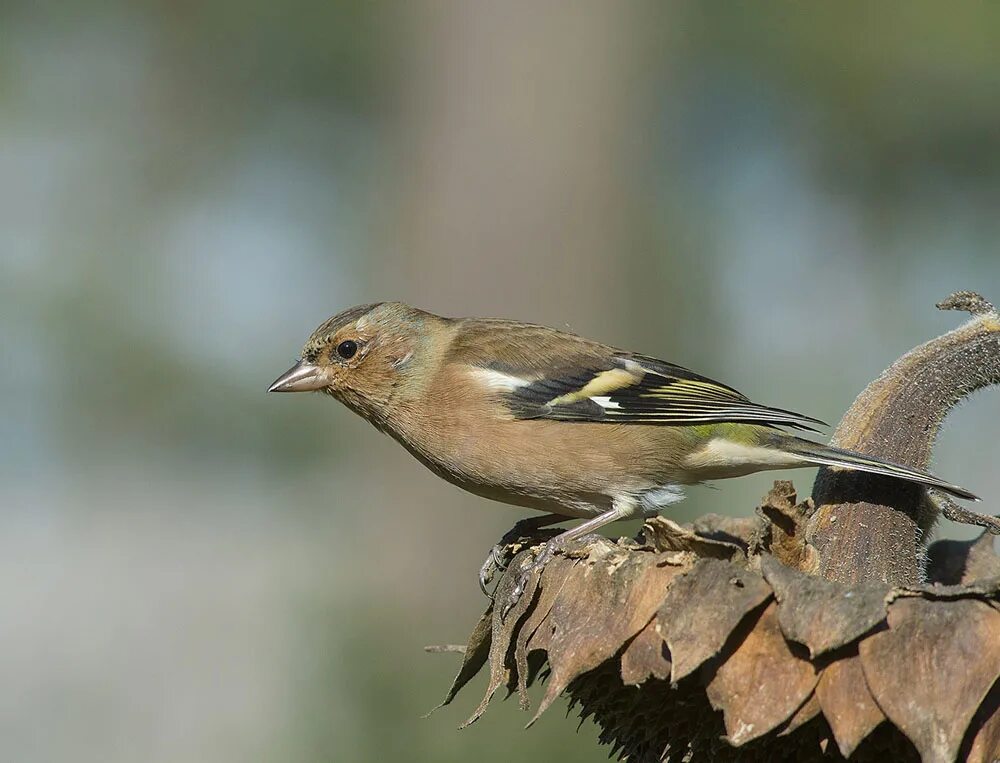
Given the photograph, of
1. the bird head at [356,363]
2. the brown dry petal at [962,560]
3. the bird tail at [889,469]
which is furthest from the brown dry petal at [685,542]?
the bird head at [356,363]

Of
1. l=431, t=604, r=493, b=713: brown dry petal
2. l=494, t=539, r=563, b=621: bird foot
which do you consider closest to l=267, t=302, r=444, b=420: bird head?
l=431, t=604, r=493, b=713: brown dry petal

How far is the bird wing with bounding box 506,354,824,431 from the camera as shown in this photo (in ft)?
16.6

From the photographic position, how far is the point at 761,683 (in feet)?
7.79

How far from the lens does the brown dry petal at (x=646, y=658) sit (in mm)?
2471

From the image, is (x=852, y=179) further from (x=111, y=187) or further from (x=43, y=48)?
(x=43, y=48)

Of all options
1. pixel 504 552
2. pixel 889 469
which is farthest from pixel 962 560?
pixel 504 552

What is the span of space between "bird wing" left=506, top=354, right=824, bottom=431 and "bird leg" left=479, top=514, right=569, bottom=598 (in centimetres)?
44

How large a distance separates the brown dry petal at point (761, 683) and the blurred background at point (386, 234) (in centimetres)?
535

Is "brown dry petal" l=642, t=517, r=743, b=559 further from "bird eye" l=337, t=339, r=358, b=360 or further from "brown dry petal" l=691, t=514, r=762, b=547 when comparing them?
"bird eye" l=337, t=339, r=358, b=360

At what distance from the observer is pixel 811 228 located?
47.4 feet

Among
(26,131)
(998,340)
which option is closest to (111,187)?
(26,131)

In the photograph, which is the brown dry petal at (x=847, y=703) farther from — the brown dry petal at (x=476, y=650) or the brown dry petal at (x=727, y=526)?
the brown dry petal at (x=727, y=526)

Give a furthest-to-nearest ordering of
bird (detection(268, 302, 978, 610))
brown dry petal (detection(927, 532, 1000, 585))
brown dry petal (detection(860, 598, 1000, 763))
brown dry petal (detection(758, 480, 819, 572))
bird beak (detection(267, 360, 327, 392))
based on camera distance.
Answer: bird beak (detection(267, 360, 327, 392)) < bird (detection(268, 302, 978, 610)) < brown dry petal (detection(927, 532, 1000, 585)) < brown dry petal (detection(758, 480, 819, 572)) < brown dry petal (detection(860, 598, 1000, 763))

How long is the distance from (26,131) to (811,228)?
929 cm
